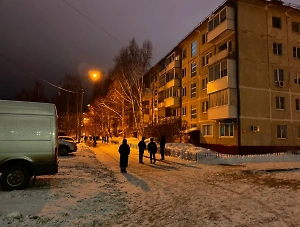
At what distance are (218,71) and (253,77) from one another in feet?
10.7

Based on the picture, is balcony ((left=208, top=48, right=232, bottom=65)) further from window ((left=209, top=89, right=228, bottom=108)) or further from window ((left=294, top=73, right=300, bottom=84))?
window ((left=294, top=73, right=300, bottom=84))

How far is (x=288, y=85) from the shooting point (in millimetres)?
26516

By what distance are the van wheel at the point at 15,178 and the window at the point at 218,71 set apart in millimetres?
20903

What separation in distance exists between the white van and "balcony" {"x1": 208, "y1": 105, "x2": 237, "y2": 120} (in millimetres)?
18140

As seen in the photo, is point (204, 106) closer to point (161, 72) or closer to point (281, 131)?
point (281, 131)

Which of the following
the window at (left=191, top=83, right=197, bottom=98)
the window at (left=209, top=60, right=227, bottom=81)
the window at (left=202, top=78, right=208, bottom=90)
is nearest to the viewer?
the window at (left=209, top=60, right=227, bottom=81)

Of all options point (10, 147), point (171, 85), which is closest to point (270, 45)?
point (171, 85)

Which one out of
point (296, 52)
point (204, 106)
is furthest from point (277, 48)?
point (204, 106)

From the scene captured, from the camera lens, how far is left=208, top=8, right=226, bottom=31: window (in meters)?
26.2

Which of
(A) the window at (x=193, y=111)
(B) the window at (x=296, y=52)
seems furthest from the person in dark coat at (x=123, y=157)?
(B) the window at (x=296, y=52)

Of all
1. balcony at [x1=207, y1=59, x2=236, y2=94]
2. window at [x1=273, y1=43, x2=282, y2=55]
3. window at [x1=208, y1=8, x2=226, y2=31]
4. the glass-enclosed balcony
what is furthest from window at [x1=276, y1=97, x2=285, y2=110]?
window at [x1=208, y1=8, x2=226, y2=31]

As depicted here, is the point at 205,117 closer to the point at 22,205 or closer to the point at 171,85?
the point at 171,85

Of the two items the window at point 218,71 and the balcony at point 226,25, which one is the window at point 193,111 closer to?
the window at point 218,71

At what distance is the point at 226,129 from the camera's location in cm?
2605
